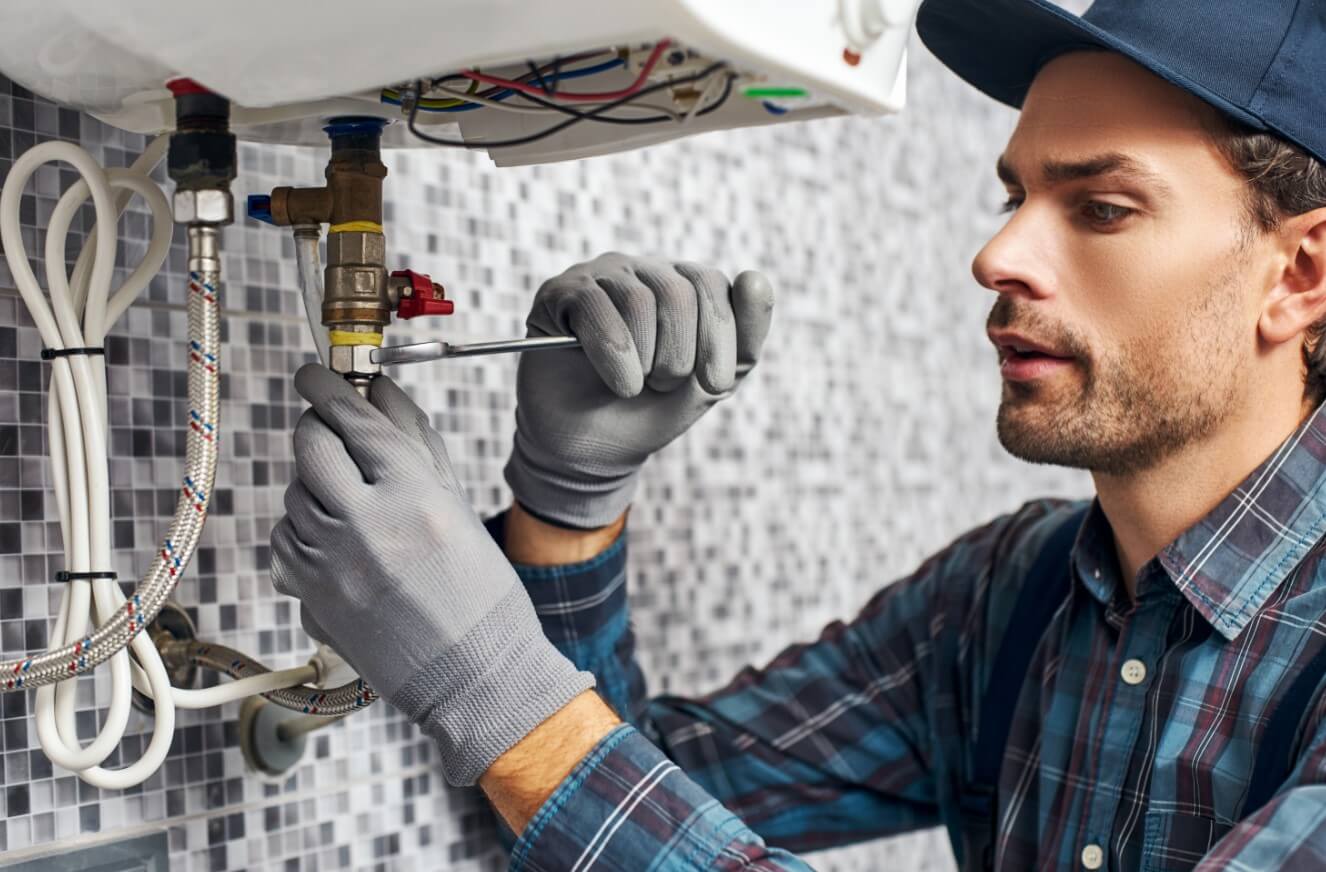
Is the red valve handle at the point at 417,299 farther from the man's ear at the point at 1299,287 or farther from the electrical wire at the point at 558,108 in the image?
the man's ear at the point at 1299,287

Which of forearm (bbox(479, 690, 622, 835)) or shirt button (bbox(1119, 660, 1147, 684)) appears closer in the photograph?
forearm (bbox(479, 690, 622, 835))

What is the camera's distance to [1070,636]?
1103mm

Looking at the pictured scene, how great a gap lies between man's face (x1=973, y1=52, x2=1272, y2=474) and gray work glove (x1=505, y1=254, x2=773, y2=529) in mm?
248

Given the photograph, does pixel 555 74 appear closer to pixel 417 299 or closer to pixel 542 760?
pixel 417 299

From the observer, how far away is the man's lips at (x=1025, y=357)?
3.39 feet

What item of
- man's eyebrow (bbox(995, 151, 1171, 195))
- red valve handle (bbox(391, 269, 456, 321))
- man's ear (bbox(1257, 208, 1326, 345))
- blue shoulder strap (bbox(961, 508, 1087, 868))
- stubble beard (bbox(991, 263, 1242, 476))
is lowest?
blue shoulder strap (bbox(961, 508, 1087, 868))

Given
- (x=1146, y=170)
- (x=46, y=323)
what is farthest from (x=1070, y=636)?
(x=46, y=323)

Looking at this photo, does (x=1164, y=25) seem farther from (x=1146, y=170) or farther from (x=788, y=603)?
(x=788, y=603)

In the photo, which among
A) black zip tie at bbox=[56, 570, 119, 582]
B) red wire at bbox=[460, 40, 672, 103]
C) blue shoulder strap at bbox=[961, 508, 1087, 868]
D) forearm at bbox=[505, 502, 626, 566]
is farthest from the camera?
blue shoulder strap at bbox=[961, 508, 1087, 868]

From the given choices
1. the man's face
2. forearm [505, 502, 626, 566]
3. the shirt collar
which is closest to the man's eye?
the man's face

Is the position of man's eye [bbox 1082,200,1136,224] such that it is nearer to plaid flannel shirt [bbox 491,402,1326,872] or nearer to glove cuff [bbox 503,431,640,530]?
plaid flannel shirt [bbox 491,402,1326,872]

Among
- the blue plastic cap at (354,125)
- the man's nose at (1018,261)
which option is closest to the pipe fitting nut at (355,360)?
the blue plastic cap at (354,125)

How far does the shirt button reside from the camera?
102 centimetres

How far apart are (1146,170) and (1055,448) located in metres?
0.22
